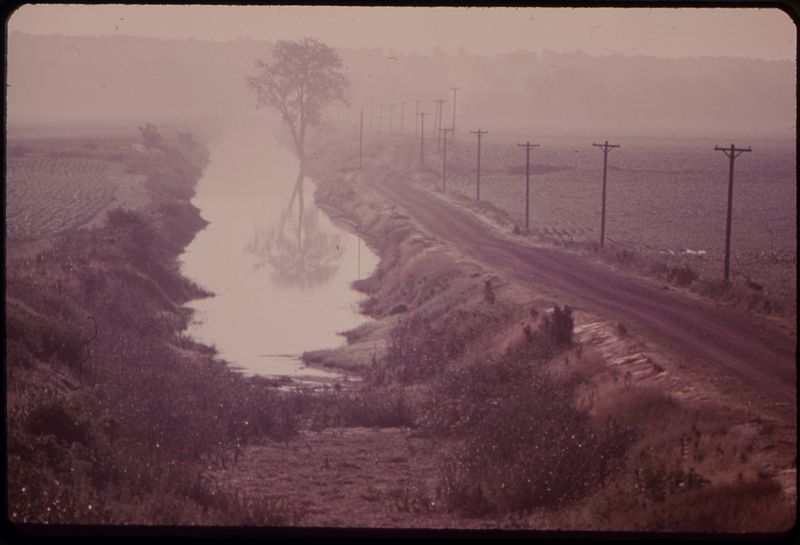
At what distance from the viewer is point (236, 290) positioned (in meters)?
34.5

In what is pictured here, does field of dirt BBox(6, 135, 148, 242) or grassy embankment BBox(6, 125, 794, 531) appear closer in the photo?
grassy embankment BBox(6, 125, 794, 531)

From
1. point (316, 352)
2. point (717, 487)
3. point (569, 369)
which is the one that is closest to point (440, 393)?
point (569, 369)

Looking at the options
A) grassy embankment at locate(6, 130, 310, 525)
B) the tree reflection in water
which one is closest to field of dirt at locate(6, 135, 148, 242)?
grassy embankment at locate(6, 130, 310, 525)

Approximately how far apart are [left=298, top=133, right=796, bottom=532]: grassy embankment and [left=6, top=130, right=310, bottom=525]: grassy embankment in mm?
2759

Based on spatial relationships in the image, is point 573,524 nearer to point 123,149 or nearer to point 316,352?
point 316,352

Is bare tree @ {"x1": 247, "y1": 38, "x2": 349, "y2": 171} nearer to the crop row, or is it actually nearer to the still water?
→ the still water

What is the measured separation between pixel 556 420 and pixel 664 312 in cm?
802

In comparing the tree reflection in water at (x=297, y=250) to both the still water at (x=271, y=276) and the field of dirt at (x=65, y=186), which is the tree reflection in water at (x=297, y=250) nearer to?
the still water at (x=271, y=276)

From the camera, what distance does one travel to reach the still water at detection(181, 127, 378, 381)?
1112 inches

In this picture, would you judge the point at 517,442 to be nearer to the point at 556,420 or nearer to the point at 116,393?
the point at 556,420

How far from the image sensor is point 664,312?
2333 cm

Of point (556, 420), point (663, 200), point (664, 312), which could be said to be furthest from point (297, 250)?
point (663, 200)

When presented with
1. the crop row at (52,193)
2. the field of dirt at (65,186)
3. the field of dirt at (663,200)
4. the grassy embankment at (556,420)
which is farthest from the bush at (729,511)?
the crop row at (52,193)

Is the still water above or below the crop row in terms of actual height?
below
